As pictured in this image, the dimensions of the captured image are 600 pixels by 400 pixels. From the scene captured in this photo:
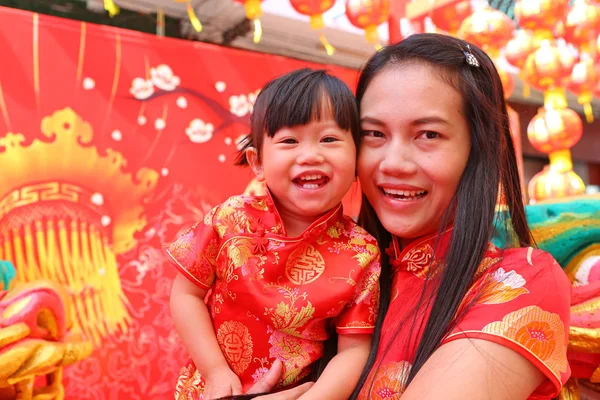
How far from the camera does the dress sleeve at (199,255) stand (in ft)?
4.22

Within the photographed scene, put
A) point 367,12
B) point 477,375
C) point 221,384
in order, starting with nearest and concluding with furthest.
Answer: point 477,375
point 221,384
point 367,12

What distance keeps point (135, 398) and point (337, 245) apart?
1817 millimetres

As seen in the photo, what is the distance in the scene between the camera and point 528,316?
914 millimetres

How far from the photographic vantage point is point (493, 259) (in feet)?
3.52

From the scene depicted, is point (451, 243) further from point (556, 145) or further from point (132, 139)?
point (556, 145)

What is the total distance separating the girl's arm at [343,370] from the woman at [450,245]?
3 centimetres

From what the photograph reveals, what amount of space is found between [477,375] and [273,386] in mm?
470

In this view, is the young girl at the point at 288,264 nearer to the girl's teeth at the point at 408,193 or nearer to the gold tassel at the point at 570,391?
the girl's teeth at the point at 408,193

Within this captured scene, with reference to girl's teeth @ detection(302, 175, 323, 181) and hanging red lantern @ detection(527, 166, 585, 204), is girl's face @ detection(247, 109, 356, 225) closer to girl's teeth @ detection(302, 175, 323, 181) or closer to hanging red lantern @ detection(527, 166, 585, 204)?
girl's teeth @ detection(302, 175, 323, 181)

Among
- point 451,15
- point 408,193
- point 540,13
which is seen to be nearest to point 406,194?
point 408,193

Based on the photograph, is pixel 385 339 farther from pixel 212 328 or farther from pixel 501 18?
pixel 501 18

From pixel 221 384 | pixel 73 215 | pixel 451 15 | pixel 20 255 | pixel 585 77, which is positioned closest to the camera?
pixel 221 384

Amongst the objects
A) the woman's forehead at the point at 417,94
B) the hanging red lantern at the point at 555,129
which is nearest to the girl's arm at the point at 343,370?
the woman's forehead at the point at 417,94

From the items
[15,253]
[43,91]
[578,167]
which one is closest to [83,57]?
[43,91]
